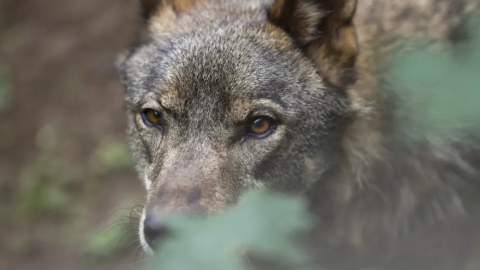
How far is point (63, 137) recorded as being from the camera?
765 centimetres

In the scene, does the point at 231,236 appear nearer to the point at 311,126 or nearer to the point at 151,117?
the point at 311,126

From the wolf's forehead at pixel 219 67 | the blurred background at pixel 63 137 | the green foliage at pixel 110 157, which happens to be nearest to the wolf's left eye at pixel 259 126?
the wolf's forehead at pixel 219 67

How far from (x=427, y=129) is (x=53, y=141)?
5045mm

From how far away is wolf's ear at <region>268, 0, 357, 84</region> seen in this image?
147 inches

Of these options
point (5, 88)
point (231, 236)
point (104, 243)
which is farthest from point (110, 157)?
point (231, 236)

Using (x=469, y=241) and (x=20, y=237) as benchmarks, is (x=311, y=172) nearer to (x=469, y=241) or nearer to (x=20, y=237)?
(x=469, y=241)

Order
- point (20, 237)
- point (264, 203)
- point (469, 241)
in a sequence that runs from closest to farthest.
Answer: point (264, 203) → point (469, 241) → point (20, 237)

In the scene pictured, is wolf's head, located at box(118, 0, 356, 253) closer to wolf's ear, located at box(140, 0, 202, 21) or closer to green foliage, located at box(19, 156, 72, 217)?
wolf's ear, located at box(140, 0, 202, 21)

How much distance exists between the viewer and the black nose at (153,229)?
2936 millimetres

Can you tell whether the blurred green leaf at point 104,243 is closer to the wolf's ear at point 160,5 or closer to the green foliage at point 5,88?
the green foliage at point 5,88

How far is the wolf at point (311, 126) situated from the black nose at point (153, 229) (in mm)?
67

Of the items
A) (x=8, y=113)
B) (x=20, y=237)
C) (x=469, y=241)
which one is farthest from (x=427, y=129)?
(x=8, y=113)

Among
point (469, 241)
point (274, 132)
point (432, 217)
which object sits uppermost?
point (274, 132)

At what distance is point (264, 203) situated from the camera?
168 centimetres
